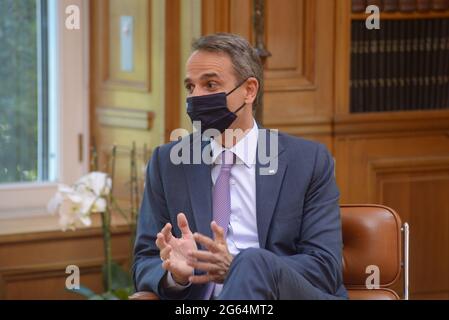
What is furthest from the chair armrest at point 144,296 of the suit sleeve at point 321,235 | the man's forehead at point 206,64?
the man's forehead at point 206,64

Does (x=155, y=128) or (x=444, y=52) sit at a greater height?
(x=444, y=52)

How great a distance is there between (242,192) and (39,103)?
186 cm

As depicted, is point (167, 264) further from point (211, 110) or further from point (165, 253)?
point (211, 110)

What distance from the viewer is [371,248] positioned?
9.52 ft

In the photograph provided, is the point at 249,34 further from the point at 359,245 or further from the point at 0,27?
the point at 359,245

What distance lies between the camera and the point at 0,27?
170 inches

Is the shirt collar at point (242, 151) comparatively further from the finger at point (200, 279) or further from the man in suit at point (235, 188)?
the finger at point (200, 279)

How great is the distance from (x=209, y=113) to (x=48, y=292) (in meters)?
1.77

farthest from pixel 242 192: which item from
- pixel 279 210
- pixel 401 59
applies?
pixel 401 59

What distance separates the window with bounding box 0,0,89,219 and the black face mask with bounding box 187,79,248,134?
5.75 feet

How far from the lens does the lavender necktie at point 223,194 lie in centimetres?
280

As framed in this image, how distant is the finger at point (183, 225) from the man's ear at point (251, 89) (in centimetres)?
45

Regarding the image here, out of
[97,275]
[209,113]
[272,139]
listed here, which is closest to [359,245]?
[272,139]

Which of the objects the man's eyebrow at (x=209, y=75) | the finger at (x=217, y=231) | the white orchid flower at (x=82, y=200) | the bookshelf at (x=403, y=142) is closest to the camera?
the finger at (x=217, y=231)
